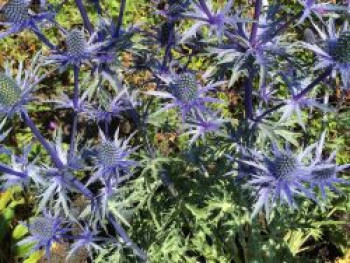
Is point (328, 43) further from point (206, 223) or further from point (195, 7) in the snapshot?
point (206, 223)

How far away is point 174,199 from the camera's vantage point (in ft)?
8.14

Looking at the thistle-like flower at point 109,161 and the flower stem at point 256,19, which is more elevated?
the flower stem at point 256,19

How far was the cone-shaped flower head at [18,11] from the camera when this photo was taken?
5.92ft

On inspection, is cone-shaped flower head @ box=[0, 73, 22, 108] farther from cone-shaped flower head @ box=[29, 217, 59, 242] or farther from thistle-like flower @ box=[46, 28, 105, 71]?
cone-shaped flower head @ box=[29, 217, 59, 242]

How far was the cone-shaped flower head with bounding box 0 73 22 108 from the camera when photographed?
1.67 metres

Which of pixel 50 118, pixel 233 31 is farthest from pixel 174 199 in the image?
pixel 50 118

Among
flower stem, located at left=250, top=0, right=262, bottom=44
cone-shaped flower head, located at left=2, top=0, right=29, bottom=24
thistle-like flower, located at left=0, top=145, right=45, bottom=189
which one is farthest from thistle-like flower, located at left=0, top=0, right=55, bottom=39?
flower stem, located at left=250, top=0, right=262, bottom=44

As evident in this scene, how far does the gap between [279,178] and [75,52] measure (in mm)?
952

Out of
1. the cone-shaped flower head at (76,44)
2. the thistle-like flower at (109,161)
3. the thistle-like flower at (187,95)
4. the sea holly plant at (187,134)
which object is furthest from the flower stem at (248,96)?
the cone-shaped flower head at (76,44)

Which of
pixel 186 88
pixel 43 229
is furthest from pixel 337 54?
pixel 43 229

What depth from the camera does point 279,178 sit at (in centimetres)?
188

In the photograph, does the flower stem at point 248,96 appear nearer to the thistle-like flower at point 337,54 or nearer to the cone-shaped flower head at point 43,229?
the thistle-like flower at point 337,54

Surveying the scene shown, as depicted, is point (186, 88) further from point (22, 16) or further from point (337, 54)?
point (22, 16)

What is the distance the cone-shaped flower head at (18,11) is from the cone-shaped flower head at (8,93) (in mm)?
273
